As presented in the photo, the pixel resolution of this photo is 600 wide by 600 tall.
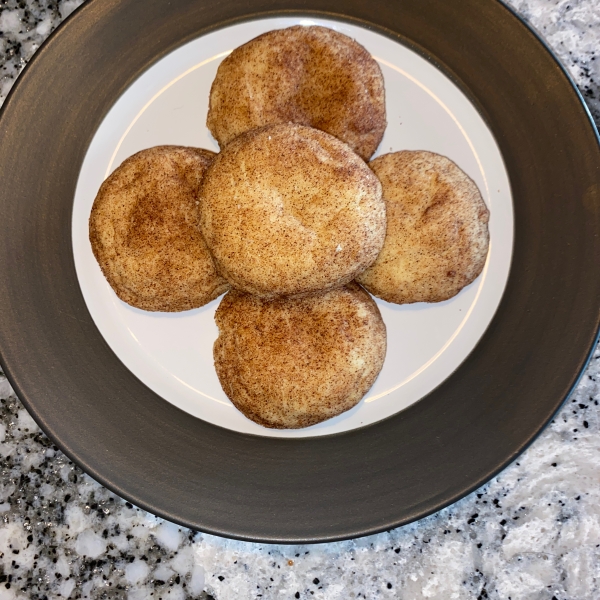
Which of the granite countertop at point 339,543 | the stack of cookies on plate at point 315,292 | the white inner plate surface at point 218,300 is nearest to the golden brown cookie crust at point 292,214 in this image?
the stack of cookies on plate at point 315,292

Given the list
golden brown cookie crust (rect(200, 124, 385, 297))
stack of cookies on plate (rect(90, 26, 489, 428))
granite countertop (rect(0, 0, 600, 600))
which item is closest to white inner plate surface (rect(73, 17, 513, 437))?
stack of cookies on plate (rect(90, 26, 489, 428))

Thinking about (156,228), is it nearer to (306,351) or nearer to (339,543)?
(306,351)

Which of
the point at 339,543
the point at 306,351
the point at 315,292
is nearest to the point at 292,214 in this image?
the point at 315,292

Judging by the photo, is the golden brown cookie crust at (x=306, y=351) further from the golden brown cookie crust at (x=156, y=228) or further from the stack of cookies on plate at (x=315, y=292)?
the golden brown cookie crust at (x=156, y=228)

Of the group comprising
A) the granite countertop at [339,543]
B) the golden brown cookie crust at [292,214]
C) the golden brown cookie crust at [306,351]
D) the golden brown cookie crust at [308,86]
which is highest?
the golden brown cookie crust at [308,86]

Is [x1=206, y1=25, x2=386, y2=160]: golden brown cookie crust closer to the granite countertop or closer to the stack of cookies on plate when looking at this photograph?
the stack of cookies on plate

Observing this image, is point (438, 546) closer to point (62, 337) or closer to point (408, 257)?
point (408, 257)

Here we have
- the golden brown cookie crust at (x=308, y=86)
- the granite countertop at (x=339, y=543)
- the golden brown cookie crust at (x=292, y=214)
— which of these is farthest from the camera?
the granite countertop at (x=339, y=543)
